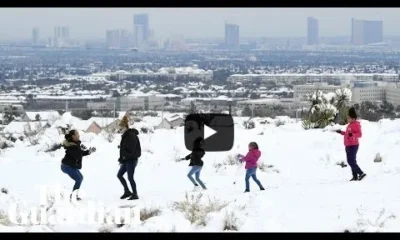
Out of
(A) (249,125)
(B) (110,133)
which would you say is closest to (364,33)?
(A) (249,125)

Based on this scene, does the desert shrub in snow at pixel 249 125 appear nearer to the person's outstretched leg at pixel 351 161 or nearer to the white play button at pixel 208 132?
the white play button at pixel 208 132

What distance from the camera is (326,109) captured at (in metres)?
19.2

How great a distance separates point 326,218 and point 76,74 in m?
41.4

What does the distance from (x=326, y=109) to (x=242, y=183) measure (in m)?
7.76

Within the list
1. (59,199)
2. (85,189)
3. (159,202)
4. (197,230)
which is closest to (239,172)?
(85,189)

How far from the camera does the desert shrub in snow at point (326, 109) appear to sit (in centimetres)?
1927

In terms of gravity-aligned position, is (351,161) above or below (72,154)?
below

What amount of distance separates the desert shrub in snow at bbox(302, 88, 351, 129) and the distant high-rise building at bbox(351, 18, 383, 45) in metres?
Answer: 25.6

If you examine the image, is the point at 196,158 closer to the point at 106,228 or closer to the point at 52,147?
the point at 106,228

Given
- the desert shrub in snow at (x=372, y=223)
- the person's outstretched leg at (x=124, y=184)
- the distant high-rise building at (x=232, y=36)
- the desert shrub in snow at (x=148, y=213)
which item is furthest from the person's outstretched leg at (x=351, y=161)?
the distant high-rise building at (x=232, y=36)

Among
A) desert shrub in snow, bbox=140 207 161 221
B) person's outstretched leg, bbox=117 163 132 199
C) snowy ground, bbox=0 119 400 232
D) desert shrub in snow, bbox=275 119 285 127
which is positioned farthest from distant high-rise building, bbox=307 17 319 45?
desert shrub in snow, bbox=140 207 161 221

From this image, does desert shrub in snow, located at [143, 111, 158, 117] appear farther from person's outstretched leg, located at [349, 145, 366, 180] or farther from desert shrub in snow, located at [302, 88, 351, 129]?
person's outstretched leg, located at [349, 145, 366, 180]

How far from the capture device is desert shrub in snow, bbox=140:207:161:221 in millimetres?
7984

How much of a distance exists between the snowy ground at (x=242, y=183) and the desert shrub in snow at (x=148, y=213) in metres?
0.04
